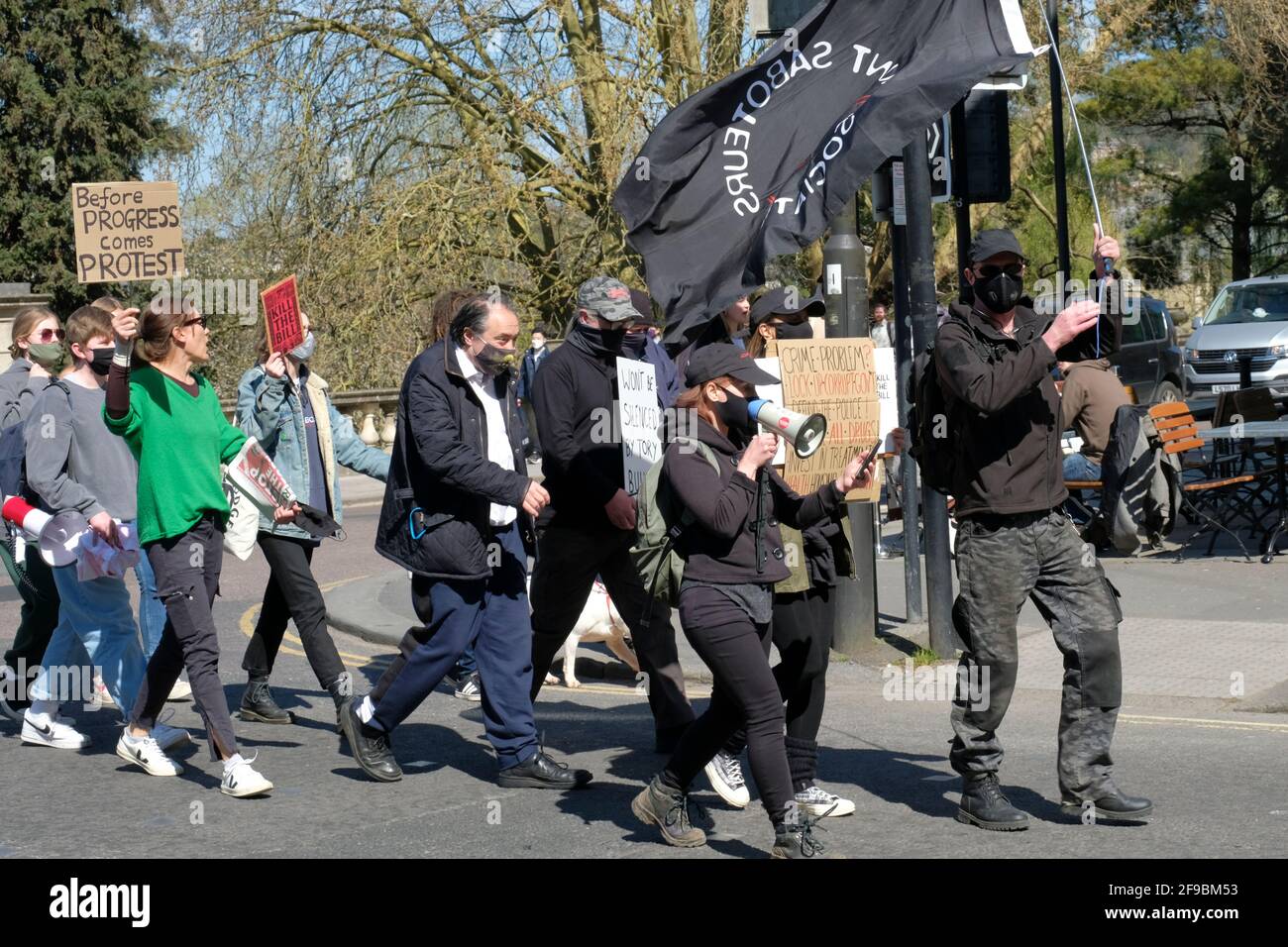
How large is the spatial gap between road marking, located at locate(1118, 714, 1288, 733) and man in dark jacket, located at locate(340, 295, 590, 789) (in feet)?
9.07

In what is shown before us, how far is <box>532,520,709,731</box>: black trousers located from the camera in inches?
271

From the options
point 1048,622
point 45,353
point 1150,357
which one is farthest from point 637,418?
point 1150,357

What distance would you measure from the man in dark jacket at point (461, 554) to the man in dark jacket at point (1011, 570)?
5.59 ft

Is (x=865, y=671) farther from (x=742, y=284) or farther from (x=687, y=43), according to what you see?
(x=687, y=43)

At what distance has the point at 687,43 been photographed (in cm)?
1922

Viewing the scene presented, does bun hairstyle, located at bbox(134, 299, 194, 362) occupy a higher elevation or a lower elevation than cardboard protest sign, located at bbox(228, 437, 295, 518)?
higher

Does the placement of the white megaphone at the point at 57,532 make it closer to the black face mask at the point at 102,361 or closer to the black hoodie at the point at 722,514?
the black face mask at the point at 102,361

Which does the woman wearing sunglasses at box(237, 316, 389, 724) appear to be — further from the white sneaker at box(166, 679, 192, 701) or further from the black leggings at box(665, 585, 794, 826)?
the black leggings at box(665, 585, 794, 826)

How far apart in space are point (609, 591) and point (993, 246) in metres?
2.33

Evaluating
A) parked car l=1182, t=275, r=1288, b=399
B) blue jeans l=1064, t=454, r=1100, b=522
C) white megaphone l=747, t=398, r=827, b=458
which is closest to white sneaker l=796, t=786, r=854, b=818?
white megaphone l=747, t=398, r=827, b=458

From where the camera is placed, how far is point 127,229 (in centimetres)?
1050
